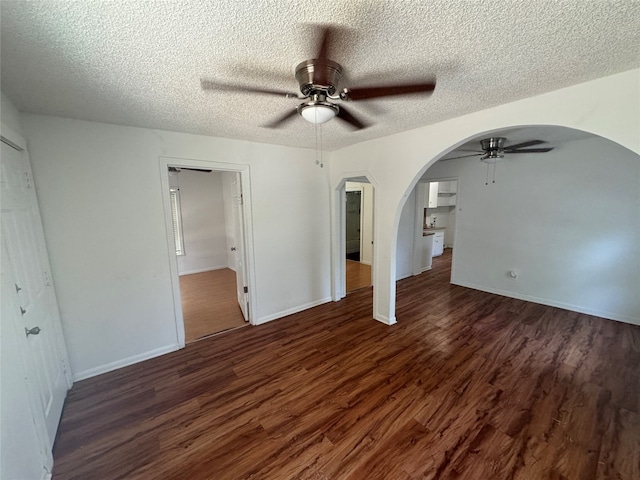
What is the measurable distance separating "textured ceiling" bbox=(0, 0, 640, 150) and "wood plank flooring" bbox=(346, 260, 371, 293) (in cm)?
354

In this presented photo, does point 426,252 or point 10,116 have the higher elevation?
point 10,116

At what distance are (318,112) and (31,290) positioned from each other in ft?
7.81

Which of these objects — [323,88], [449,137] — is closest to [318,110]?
[323,88]

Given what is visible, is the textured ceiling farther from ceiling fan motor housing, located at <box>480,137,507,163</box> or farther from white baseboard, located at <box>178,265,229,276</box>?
white baseboard, located at <box>178,265,229,276</box>

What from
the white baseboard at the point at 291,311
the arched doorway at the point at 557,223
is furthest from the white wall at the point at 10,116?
the arched doorway at the point at 557,223

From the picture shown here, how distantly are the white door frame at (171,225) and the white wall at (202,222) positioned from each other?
351 centimetres

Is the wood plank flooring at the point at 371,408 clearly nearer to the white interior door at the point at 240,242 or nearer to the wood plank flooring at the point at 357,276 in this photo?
the white interior door at the point at 240,242

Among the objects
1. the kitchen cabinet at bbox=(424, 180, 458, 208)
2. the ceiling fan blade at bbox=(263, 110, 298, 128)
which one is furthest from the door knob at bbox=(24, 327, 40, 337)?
the kitchen cabinet at bbox=(424, 180, 458, 208)

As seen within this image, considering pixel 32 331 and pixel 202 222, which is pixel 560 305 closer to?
pixel 32 331

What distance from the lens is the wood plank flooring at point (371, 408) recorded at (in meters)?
1.56

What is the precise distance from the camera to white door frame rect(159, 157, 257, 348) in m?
2.67

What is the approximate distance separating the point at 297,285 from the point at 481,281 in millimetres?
3477

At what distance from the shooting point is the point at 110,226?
241cm

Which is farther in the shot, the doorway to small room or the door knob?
the doorway to small room
